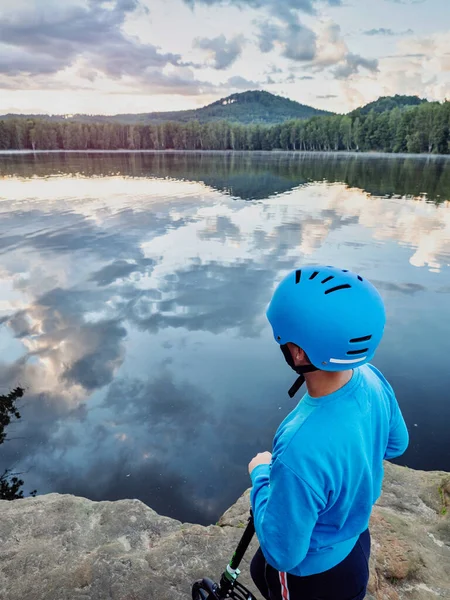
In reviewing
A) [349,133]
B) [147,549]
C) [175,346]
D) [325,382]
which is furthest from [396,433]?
[349,133]

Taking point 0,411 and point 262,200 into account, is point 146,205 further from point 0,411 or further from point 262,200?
point 0,411

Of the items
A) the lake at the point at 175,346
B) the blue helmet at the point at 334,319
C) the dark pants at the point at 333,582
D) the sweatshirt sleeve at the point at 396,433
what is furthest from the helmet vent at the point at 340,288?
the lake at the point at 175,346

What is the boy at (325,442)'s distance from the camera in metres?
1.75

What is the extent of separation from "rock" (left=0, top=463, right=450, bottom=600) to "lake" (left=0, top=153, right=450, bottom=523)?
5.22 ft

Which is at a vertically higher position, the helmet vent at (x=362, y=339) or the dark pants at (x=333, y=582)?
the helmet vent at (x=362, y=339)

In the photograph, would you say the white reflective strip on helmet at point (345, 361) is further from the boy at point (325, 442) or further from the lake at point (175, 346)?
the lake at point (175, 346)

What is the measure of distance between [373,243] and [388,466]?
17.1m

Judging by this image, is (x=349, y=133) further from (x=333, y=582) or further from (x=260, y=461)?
(x=333, y=582)

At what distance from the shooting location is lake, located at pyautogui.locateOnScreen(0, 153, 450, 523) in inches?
290

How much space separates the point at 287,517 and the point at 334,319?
34.7 inches

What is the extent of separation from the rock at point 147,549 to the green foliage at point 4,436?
1.32 metres

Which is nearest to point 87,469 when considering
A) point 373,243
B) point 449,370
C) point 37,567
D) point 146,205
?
point 37,567

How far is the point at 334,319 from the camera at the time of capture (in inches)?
74.3

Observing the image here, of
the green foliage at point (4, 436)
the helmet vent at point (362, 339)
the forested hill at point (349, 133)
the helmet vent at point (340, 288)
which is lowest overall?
the green foliage at point (4, 436)
